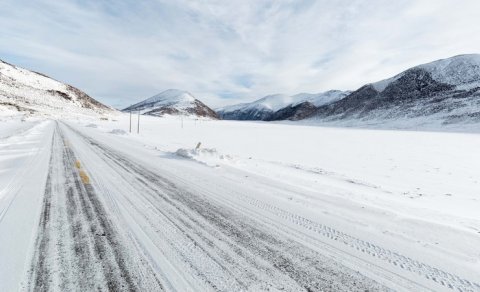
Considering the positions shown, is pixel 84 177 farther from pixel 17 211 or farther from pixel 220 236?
pixel 220 236

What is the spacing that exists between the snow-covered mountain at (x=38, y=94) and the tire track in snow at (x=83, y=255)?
362 ft

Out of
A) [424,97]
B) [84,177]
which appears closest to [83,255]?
[84,177]

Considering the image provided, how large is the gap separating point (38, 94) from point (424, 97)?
164544mm

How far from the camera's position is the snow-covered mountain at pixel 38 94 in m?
111

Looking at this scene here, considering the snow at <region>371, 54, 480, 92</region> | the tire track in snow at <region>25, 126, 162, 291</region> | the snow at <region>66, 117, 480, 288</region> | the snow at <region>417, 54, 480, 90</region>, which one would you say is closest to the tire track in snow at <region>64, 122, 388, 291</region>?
the tire track in snow at <region>25, 126, 162, 291</region>

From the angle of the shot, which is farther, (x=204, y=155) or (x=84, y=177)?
(x=204, y=155)

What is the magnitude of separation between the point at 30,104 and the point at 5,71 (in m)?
49.4

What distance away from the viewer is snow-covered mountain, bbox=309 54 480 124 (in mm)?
89000

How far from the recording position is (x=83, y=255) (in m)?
3.81

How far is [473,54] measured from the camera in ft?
423

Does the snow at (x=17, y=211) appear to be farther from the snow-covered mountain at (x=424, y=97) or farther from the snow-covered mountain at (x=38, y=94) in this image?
the snow-covered mountain at (x=38, y=94)

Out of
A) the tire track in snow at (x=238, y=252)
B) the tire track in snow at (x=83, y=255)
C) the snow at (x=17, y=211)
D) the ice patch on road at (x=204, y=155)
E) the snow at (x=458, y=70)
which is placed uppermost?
the snow at (x=458, y=70)

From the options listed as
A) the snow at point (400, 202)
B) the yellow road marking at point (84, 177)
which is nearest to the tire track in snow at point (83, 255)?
the yellow road marking at point (84, 177)

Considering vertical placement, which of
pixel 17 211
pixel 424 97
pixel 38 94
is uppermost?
pixel 424 97
